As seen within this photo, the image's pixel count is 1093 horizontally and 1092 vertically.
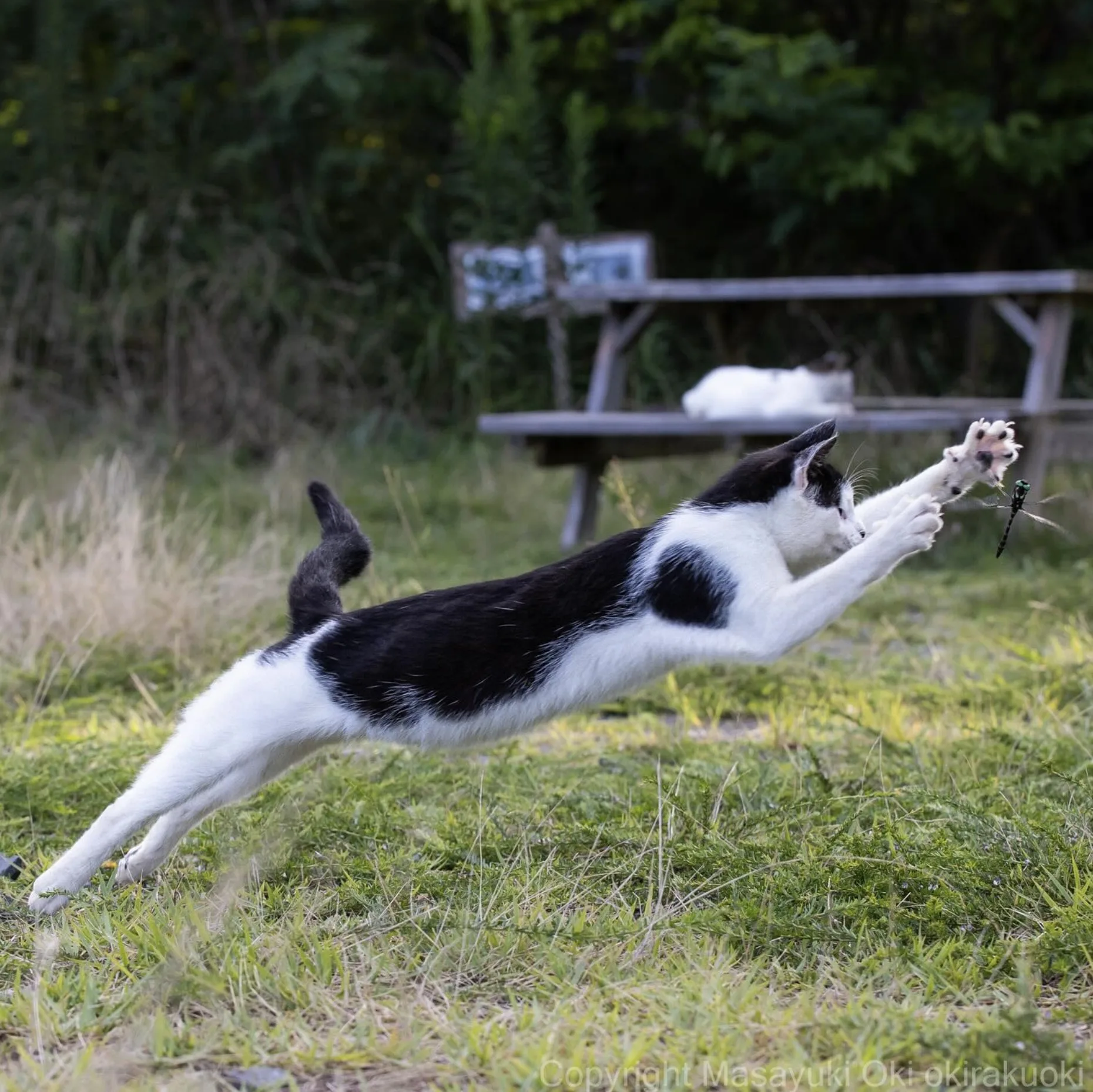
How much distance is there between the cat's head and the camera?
2252 mm

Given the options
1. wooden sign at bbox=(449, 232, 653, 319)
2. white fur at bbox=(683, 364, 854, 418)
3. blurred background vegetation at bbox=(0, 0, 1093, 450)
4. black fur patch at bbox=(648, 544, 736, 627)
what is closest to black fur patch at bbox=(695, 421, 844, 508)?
black fur patch at bbox=(648, 544, 736, 627)

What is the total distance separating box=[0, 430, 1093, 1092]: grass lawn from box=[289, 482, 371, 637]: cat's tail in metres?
0.33

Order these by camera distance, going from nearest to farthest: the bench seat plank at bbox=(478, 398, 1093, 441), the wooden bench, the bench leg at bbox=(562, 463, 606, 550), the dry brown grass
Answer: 1. the dry brown grass
2. the bench seat plank at bbox=(478, 398, 1093, 441)
3. the wooden bench
4. the bench leg at bbox=(562, 463, 606, 550)

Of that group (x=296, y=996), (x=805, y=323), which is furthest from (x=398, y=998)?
(x=805, y=323)

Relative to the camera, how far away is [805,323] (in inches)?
367

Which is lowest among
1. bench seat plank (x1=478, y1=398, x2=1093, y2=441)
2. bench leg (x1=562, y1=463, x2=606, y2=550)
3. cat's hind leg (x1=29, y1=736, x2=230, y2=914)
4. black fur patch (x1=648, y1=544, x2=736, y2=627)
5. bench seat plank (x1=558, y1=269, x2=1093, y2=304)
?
bench leg (x1=562, y1=463, x2=606, y2=550)

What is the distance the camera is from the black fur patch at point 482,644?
228cm

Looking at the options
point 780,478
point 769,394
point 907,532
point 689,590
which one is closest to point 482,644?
point 689,590

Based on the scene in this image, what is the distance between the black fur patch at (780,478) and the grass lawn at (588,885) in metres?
0.56

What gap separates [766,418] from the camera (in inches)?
204

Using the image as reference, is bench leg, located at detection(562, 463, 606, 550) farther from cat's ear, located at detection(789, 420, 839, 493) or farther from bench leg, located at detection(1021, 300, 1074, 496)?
cat's ear, located at detection(789, 420, 839, 493)

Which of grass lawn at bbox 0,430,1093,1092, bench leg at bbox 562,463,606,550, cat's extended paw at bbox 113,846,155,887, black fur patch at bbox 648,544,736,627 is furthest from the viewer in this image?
bench leg at bbox 562,463,606,550

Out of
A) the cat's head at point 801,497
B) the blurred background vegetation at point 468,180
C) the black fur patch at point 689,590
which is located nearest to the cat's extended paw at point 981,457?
the cat's head at point 801,497

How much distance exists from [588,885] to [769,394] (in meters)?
3.42
